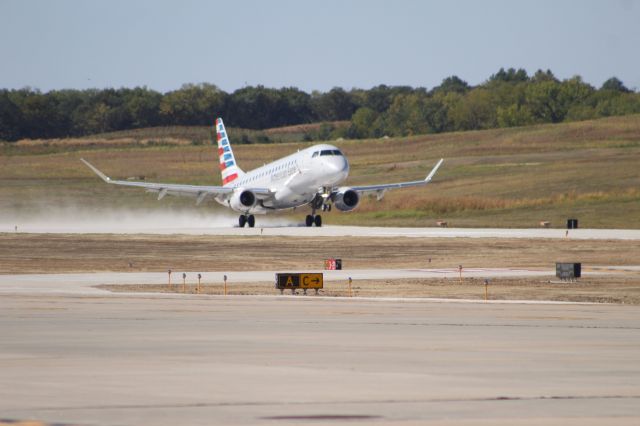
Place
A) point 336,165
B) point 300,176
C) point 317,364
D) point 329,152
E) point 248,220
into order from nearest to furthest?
1. point 317,364
2. point 336,165
3. point 329,152
4. point 300,176
5. point 248,220

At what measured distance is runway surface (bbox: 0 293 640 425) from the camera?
52.0ft

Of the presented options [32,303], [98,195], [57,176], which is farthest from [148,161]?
[32,303]

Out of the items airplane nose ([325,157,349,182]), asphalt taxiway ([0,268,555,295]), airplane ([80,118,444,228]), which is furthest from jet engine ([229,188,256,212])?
asphalt taxiway ([0,268,555,295])

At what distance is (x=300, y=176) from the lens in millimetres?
75312

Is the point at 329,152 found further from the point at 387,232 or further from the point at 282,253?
the point at 282,253

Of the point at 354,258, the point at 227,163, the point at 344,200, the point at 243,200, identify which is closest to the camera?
the point at 354,258

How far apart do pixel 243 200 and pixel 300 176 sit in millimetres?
5338

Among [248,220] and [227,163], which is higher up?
[227,163]

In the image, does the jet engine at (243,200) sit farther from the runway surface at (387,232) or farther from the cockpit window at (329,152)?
the cockpit window at (329,152)

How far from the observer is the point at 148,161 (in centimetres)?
14750

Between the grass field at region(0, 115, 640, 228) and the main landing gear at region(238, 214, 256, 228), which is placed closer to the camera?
the main landing gear at region(238, 214, 256, 228)

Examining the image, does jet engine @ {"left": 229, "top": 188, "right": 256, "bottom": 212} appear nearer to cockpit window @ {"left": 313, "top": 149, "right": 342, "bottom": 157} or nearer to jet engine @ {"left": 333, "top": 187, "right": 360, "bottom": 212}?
jet engine @ {"left": 333, "top": 187, "right": 360, "bottom": 212}

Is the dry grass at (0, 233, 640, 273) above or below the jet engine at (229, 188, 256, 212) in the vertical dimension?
below

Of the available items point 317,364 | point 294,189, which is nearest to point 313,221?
point 294,189
